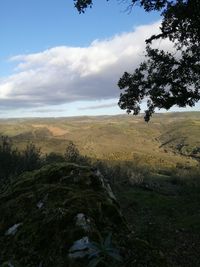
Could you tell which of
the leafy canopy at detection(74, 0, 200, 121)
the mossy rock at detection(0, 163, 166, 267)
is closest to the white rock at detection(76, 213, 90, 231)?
the mossy rock at detection(0, 163, 166, 267)

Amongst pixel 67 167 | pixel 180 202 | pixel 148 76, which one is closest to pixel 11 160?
pixel 180 202

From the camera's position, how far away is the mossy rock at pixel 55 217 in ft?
22.9

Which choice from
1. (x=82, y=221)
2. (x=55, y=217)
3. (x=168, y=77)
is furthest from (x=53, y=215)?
(x=168, y=77)

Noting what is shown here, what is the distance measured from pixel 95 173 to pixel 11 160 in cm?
2321

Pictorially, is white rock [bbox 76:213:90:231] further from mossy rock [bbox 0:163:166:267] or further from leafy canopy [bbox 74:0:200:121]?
leafy canopy [bbox 74:0:200:121]

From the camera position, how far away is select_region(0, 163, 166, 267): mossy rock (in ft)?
22.9

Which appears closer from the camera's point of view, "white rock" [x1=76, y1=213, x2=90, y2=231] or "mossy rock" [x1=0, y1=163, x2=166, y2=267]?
"mossy rock" [x1=0, y1=163, x2=166, y2=267]

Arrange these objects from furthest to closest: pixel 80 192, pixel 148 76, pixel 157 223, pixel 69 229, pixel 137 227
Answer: pixel 148 76
pixel 157 223
pixel 137 227
pixel 80 192
pixel 69 229

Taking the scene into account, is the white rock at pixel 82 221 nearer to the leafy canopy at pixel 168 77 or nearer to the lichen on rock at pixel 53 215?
the lichen on rock at pixel 53 215

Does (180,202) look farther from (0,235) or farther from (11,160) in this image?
(0,235)

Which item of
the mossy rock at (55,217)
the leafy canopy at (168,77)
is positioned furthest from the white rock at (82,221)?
the leafy canopy at (168,77)

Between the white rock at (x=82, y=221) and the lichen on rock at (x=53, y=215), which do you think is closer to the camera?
the lichen on rock at (x=53, y=215)

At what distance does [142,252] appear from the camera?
22.4 ft

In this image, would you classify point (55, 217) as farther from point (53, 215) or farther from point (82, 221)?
point (82, 221)
